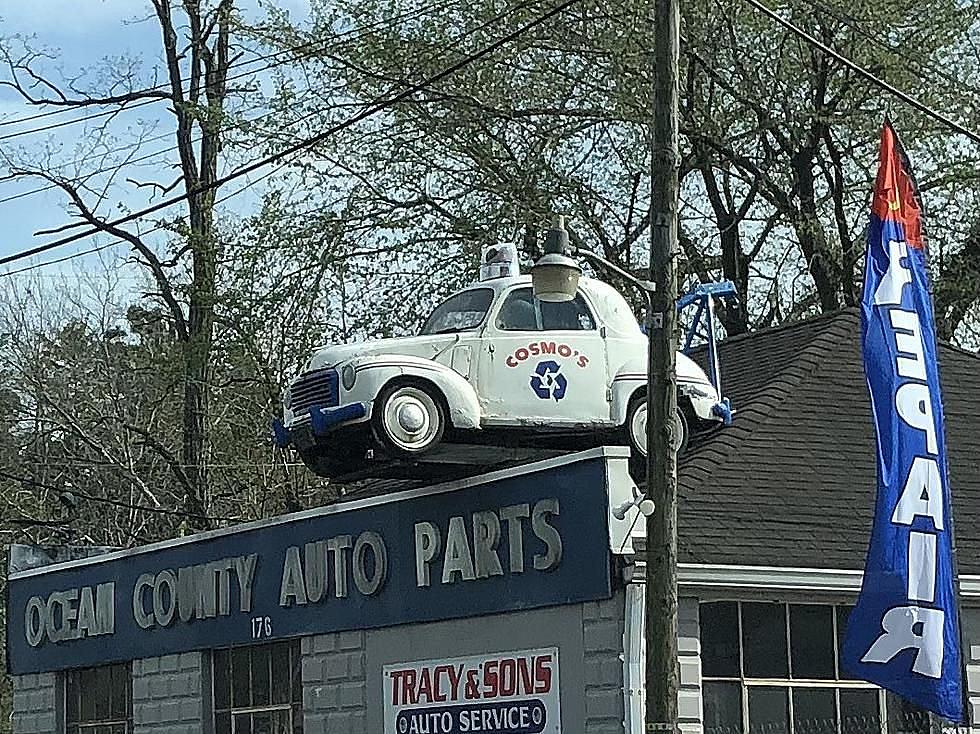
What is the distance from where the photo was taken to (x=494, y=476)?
16.6 m

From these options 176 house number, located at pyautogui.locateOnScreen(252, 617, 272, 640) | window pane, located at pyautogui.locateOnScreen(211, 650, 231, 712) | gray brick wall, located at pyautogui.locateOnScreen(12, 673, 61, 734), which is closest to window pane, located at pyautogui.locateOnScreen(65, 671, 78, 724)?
gray brick wall, located at pyautogui.locateOnScreen(12, 673, 61, 734)

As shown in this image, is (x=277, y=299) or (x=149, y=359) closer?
(x=277, y=299)

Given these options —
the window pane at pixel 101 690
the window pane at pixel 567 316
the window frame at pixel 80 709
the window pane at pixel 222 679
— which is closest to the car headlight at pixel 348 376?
the window pane at pixel 567 316

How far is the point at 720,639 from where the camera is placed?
15828 millimetres

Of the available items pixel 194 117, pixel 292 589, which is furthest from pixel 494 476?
pixel 194 117

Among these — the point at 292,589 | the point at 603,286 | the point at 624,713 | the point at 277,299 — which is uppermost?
the point at 277,299

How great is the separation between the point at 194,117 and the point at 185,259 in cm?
258

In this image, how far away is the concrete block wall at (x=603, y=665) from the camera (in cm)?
1517

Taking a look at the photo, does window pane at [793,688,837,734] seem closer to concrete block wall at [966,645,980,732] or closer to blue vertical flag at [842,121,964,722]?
concrete block wall at [966,645,980,732]

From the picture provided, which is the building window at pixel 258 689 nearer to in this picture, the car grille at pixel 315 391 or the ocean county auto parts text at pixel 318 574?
the ocean county auto parts text at pixel 318 574

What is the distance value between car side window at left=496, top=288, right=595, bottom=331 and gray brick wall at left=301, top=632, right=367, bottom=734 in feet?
11.7

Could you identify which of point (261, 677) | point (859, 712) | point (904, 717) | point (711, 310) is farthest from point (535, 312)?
point (261, 677)

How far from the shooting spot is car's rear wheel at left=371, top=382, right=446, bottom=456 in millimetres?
16234

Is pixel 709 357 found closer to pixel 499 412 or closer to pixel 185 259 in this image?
pixel 499 412
